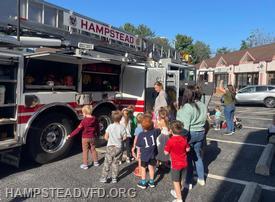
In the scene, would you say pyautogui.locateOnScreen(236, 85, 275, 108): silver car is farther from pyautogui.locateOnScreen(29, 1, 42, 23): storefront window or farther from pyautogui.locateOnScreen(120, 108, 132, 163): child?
pyautogui.locateOnScreen(29, 1, 42, 23): storefront window

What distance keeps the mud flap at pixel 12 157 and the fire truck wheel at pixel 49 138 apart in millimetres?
318

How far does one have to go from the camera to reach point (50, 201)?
4.20m

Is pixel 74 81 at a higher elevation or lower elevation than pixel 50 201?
higher

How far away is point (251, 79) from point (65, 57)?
3166cm

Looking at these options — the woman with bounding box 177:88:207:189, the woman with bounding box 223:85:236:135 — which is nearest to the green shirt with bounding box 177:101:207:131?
the woman with bounding box 177:88:207:189

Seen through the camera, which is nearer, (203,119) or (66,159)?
(203,119)

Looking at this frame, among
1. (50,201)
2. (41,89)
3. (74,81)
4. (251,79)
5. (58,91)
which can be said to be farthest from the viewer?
(251,79)

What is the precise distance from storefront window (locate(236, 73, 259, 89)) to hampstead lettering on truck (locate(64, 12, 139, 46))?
88.4 feet

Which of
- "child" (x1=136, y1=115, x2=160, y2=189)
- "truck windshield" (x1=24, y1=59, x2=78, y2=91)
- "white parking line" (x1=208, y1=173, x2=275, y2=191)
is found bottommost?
"white parking line" (x1=208, y1=173, x2=275, y2=191)

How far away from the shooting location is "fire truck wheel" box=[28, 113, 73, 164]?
5.43 metres

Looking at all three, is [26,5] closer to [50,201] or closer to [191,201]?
[50,201]

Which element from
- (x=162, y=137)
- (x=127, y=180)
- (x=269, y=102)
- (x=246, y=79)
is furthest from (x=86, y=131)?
(x=246, y=79)

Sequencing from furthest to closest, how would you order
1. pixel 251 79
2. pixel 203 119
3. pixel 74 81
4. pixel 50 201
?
pixel 251 79, pixel 74 81, pixel 203 119, pixel 50 201

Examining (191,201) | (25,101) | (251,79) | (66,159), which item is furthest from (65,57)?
(251,79)
